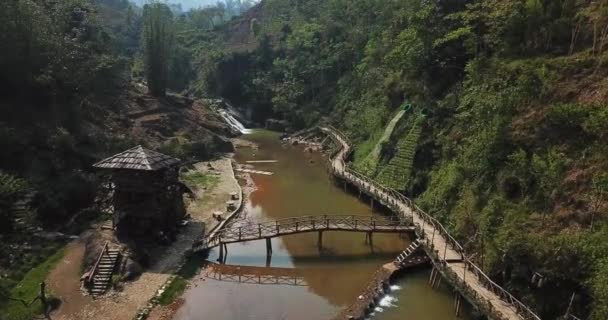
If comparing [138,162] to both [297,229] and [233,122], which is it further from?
[233,122]

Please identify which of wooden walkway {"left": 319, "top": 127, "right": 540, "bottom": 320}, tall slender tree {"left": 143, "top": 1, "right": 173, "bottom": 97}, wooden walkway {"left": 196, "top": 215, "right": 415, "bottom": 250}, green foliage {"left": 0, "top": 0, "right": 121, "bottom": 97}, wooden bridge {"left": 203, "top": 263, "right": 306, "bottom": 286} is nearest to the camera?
wooden walkway {"left": 319, "top": 127, "right": 540, "bottom": 320}

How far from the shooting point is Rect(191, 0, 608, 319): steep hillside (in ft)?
68.7

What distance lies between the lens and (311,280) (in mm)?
28844

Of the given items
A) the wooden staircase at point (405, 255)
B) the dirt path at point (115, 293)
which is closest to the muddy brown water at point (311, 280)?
the wooden staircase at point (405, 255)

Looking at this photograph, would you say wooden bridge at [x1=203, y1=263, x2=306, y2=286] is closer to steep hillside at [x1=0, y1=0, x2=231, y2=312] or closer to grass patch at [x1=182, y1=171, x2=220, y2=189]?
steep hillside at [x1=0, y1=0, x2=231, y2=312]

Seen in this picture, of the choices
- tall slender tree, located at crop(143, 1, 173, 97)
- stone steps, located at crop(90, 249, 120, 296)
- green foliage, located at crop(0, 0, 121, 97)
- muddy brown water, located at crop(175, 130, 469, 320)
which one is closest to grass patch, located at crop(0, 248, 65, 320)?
stone steps, located at crop(90, 249, 120, 296)

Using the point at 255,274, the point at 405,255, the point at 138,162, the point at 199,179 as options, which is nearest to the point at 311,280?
the point at 255,274

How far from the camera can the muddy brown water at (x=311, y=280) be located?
25031mm

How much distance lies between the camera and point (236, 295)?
26.8 metres

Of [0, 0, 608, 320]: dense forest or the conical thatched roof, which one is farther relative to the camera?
the conical thatched roof

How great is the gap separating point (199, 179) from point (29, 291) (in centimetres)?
2286

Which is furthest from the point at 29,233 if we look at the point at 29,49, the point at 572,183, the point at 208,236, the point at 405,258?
the point at 572,183

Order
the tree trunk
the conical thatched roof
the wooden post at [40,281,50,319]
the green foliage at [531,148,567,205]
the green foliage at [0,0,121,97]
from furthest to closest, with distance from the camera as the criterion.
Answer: the green foliage at [0,0,121,97]
the tree trunk
the conical thatched roof
the wooden post at [40,281,50,319]
the green foliage at [531,148,567,205]

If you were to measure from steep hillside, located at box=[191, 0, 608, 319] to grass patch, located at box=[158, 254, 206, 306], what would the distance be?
50.3 feet
